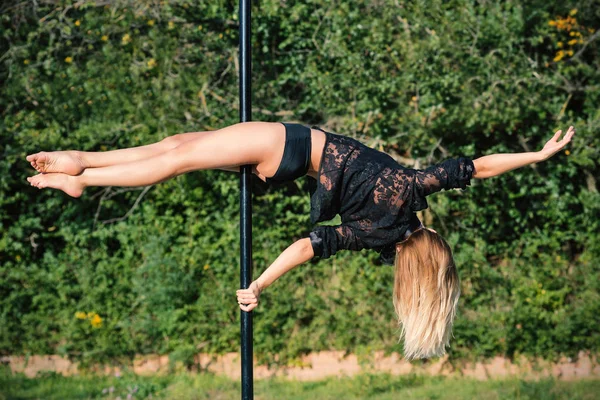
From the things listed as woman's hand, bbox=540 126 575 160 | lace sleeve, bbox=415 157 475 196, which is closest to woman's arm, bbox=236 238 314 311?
lace sleeve, bbox=415 157 475 196

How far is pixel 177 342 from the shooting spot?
22.5ft

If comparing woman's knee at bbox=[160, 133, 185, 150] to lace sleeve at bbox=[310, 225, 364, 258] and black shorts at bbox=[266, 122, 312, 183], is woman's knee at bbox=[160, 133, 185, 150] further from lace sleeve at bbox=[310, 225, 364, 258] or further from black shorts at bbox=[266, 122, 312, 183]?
lace sleeve at bbox=[310, 225, 364, 258]

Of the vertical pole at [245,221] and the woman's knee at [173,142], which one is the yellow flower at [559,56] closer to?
the vertical pole at [245,221]

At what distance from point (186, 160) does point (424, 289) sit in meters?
1.24

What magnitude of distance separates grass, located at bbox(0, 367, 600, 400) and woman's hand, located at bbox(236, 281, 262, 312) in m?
2.90

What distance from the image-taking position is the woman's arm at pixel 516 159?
3.39 m

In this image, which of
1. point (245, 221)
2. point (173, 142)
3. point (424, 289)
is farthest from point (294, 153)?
point (424, 289)

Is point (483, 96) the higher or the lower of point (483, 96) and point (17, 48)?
the lower

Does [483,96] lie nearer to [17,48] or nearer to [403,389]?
[403,389]

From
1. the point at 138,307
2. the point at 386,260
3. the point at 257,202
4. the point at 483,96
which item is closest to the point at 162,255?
the point at 138,307

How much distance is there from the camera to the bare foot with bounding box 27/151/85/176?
3313 mm

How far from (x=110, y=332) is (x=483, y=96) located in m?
3.76

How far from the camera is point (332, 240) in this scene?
355 centimetres

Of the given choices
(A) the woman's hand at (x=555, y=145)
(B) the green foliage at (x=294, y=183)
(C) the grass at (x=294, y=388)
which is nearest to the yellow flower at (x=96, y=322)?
(B) the green foliage at (x=294, y=183)
